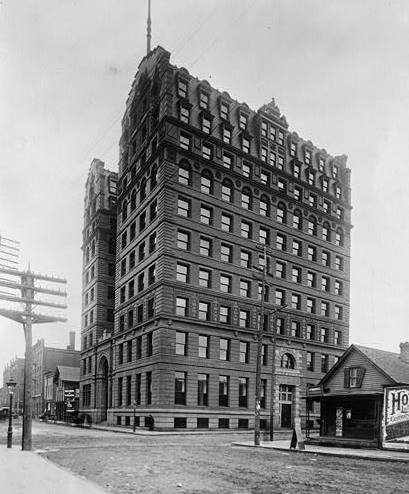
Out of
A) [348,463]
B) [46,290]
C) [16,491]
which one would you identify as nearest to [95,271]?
[46,290]

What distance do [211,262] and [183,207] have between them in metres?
5.59

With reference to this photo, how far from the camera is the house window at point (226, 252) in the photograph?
2013 inches

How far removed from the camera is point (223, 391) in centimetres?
4816

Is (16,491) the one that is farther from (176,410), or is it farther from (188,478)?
(176,410)

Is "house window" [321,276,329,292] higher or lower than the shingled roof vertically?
higher

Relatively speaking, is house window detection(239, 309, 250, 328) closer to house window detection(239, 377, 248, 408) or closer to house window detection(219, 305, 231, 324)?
house window detection(219, 305, 231, 324)

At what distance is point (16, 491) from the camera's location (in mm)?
10984

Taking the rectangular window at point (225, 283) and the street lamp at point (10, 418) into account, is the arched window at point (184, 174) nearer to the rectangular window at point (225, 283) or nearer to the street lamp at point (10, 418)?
the rectangular window at point (225, 283)

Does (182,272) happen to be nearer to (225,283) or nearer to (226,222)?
(225,283)

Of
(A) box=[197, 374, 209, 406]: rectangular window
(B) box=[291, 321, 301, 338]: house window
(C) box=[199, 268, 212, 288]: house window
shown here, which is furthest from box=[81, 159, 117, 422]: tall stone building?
(B) box=[291, 321, 301, 338]: house window

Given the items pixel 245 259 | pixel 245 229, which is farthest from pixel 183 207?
pixel 245 259

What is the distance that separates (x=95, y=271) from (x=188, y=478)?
52.5 meters

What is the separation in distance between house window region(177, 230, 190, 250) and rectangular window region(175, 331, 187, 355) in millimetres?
7493

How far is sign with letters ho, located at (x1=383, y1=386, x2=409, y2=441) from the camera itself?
90.6 feet
